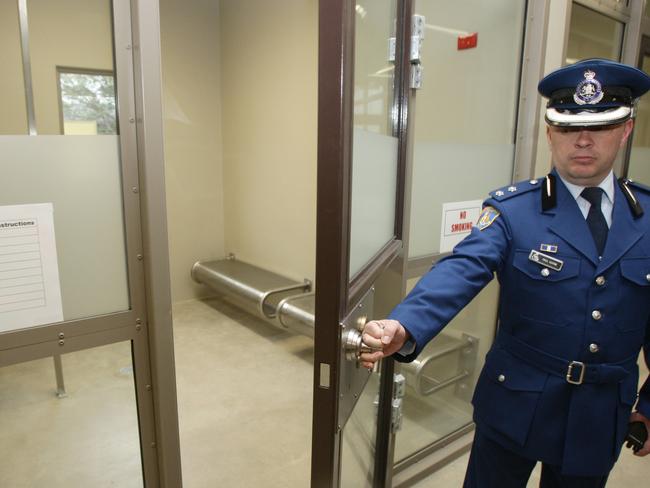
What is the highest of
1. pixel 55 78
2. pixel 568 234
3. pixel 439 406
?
pixel 55 78

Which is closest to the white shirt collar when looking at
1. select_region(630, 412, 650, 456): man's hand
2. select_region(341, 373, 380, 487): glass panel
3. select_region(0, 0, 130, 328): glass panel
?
select_region(630, 412, 650, 456): man's hand

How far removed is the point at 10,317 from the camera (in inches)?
46.5

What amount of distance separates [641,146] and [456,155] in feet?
6.34

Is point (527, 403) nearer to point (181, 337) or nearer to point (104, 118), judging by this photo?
point (104, 118)

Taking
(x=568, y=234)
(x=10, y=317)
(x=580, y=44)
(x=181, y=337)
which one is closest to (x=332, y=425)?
→ (x=568, y=234)

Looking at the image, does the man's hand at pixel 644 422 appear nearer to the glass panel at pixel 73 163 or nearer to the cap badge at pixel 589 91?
the cap badge at pixel 589 91

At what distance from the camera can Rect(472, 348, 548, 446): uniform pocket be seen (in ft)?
4.06

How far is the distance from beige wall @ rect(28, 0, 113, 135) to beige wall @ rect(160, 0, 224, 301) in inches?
116

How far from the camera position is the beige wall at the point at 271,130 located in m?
3.50

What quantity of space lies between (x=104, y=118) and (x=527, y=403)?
1.36m

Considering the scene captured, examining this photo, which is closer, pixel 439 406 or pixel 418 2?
Result: pixel 418 2

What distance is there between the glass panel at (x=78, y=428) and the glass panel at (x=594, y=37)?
101 inches

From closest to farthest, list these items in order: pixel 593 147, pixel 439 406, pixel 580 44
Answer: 1. pixel 593 147
2. pixel 439 406
3. pixel 580 44

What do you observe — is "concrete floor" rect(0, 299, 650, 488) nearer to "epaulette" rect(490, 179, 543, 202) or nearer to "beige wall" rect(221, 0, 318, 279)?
"epaulette" rect(490, 179, 543, 202)
